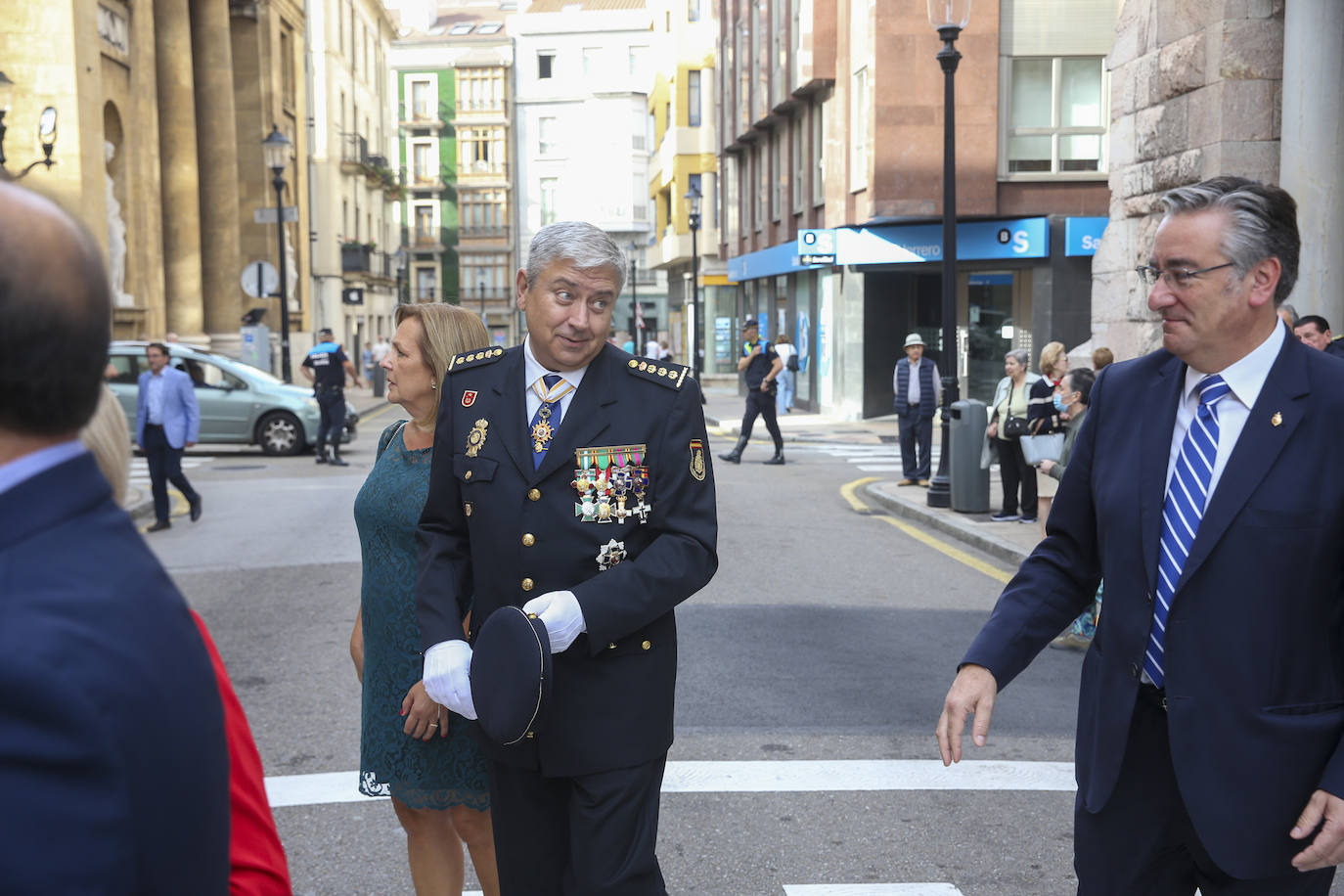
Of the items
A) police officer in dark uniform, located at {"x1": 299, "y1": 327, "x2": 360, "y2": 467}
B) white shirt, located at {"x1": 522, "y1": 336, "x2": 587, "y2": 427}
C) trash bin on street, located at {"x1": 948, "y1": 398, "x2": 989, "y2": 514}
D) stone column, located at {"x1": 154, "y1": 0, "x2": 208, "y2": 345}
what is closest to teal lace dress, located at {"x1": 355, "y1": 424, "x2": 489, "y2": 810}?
white shirt, located at {"x1": 522, "y1": 336, "x2": 587, "y2": 427}

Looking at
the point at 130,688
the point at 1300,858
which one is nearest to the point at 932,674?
the point at 1300,858

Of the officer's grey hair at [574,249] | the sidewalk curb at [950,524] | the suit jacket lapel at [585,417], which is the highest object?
the officer's grey hair at [574,249]

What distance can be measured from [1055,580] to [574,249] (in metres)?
1.32

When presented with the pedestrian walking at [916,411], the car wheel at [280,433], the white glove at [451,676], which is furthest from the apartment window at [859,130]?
the white glove at [451,676]

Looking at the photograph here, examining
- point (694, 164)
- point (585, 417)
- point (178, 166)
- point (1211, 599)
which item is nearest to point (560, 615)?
point (585, 417)

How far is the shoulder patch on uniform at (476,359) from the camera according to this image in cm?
334

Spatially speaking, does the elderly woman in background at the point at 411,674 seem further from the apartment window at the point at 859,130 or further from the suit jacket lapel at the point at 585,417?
the apartment window at the point at 859,130

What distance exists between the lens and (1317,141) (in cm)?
1003

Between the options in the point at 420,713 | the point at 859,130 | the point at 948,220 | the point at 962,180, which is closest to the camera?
the point at 420,713

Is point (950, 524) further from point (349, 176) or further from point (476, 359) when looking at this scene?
point (349, 176)

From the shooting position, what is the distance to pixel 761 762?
580 centimetres

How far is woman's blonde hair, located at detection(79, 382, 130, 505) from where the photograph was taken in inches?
72.7

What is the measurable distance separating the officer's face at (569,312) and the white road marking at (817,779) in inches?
108

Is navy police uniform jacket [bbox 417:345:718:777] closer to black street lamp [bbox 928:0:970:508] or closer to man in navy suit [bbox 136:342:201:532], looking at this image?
man in navy suit [bbox 136:342:201:532]
